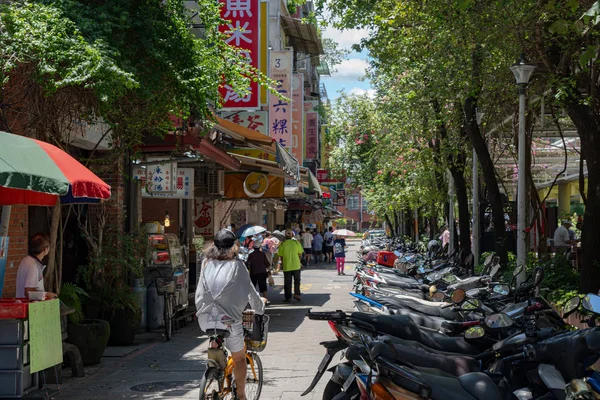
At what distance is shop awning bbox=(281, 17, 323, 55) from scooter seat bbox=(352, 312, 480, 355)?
35.5 m

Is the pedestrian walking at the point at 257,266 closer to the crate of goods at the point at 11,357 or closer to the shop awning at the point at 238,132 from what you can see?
the shop awning at the point at 238,132

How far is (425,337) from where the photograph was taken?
283 inches

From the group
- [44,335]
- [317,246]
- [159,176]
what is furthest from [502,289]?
[317,246]

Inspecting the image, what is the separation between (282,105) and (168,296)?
13115 mm

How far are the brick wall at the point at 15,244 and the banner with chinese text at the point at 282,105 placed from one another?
595 inches

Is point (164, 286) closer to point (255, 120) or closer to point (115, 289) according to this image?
point (115, 289)

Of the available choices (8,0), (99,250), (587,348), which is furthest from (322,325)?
(587,348)

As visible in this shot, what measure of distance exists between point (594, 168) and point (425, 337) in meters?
5.54

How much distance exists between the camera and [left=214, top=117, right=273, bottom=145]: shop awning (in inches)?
628

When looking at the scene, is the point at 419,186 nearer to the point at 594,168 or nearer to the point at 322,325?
the point at 322,325

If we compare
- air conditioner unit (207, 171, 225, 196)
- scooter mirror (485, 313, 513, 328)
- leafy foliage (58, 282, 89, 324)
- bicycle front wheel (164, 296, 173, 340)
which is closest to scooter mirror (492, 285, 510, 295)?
scooter mirror (485, 313, 513, 328)

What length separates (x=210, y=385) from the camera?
720cm

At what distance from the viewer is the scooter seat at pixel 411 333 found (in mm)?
6906

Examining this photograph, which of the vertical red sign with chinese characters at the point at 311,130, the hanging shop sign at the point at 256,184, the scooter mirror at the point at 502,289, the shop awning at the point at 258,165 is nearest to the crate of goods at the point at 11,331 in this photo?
the scooter mirror at the point at 502,289
